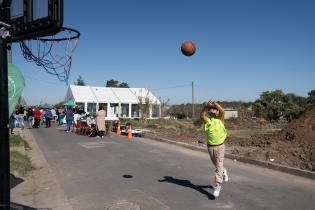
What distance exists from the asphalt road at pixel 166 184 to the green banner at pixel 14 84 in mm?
2412

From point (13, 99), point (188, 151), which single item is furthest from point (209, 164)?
point (13, 99)

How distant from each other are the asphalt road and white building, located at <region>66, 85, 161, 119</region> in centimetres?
3091

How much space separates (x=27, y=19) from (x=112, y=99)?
42.6 meters

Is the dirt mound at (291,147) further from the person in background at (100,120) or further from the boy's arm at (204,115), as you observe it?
the person in background at (100,120)

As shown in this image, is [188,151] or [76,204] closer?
[76,204]

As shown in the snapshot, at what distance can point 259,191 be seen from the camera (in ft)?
27.7

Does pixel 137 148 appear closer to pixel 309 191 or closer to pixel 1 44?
pixel 309 191

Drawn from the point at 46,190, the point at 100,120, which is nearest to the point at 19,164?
the point at 46,190

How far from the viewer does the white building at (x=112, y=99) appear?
1774 inches

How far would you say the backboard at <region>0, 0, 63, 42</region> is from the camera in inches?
172

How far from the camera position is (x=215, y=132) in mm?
7980

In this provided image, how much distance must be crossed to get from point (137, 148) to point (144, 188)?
789 centimetres

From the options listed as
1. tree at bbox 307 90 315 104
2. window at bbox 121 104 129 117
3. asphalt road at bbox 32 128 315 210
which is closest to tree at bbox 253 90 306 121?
tree at bbox 307 90 315 104

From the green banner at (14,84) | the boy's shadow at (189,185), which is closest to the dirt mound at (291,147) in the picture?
the boy's shadow at (189,185)
